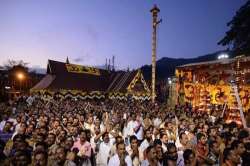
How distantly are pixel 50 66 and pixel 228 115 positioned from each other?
21737mm

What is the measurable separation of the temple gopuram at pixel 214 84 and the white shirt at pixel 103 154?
8.90m

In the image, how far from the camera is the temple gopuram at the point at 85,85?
30.5 m

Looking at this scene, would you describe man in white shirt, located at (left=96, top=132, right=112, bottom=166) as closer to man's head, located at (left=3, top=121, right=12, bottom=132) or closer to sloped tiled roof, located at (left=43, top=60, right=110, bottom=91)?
man's head, located at (left=3, top=121, right=12, bottom=132)

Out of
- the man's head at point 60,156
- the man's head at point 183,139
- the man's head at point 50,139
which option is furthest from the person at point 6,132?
the man's head at point 183,139

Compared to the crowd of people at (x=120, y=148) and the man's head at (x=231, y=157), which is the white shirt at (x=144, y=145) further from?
the man's head at (x=231, y=157)

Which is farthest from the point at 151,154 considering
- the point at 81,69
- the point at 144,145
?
the point at 81,69

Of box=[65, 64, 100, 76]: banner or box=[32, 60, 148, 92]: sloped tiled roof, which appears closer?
box=[32, 60, 148, 92]: sloped tiled roof

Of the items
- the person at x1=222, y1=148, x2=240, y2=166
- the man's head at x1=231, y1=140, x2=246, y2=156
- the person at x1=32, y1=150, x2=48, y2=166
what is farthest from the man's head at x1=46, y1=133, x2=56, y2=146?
the man's head at x1=231, y1=140, x2=246, y2=156

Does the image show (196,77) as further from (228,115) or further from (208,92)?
(228,115)

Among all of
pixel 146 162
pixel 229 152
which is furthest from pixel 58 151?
pixel 229 152

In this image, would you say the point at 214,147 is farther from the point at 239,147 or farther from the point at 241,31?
the point at 241,31

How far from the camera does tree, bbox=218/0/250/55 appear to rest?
16.3m

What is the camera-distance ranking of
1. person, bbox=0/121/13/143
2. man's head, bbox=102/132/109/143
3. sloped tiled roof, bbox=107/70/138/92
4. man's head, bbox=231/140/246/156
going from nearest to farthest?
1. man's head, bbox=231/140/246/156
2. man's head, bbox=102/132/109/143
3. person, bbox=0/121/13/143
4. sloped tiled roof, bbox=107/70/138/92

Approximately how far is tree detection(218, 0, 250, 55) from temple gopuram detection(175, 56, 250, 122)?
209 cm
